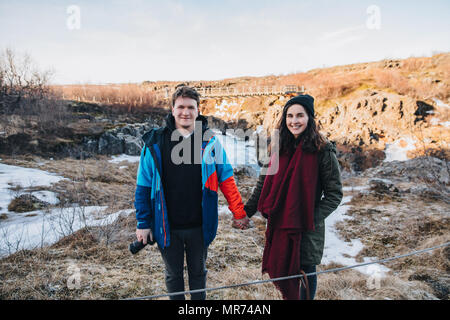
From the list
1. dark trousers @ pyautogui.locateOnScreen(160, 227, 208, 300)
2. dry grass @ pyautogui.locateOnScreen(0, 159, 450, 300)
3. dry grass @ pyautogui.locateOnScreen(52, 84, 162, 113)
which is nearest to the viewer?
dark trousers @ pyautogui.locateOnScreen(160, 227, 208, 300)

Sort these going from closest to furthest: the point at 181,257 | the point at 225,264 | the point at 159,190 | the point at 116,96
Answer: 1. the point at 159,190
2. the point at 181,257
3. the point at 225,264
4. the point at 116,96

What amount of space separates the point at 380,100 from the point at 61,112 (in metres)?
22.7

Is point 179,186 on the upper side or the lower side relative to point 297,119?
lower

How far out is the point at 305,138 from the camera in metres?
1.64

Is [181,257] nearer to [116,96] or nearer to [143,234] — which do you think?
[143,234]

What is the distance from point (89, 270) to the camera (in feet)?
10.4

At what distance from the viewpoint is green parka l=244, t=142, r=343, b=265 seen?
1590mm

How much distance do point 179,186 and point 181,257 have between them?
614mm

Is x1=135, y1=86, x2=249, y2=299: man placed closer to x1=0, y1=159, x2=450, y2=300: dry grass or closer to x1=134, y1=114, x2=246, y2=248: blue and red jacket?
x1=134, y1=114, x2=246, y2=248: blue and red jacket

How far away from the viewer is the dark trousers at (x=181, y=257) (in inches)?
67.2

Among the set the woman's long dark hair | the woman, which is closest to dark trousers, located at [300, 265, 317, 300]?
the woman

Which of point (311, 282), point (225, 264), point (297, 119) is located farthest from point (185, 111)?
point (225, 264)

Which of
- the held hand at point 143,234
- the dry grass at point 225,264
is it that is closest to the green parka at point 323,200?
the dry grass at point 225,264

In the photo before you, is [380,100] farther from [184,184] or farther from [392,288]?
[184,184]
